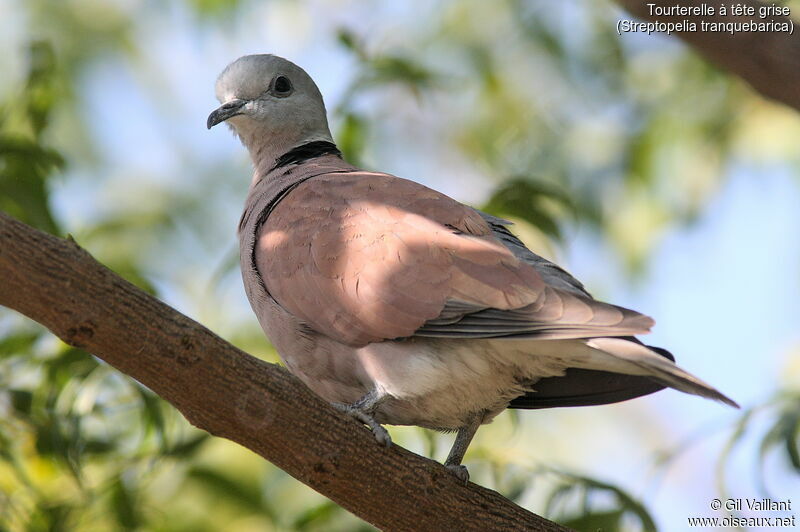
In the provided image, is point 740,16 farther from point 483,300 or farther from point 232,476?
point 232,476

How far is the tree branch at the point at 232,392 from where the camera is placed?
8.61 ft

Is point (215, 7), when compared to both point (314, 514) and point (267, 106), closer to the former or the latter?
point (267, 106)

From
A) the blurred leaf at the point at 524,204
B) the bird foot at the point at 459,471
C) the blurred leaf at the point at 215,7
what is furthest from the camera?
the blurred leaf at the point at 215,7

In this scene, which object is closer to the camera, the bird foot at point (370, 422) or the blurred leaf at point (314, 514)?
the bird foot at point (370, 422)

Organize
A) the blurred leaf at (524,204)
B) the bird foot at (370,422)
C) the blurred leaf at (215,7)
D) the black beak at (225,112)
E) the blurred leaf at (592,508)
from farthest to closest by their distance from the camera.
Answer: the blurred leaf at (215,7)
the black beak at (225,112)
the blurred leaf at (524,204)
the blurred leaf at (592,508)
the bird foot at (370,422)

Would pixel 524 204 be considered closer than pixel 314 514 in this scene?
No

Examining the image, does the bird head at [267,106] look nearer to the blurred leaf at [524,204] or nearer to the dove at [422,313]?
the dove at [422,313]

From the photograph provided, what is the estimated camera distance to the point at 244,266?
12.4 feet

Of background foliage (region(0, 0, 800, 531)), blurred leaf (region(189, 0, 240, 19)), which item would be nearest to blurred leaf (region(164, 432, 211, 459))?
background foliage (region(0, 0, 800, 531))

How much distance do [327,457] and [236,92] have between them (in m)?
2.17

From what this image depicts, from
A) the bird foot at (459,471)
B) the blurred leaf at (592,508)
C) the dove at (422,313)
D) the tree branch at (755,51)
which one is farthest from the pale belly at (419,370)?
the tree branch at (755,51)

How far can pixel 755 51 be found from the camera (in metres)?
3.95

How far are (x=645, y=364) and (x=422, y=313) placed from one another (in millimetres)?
733

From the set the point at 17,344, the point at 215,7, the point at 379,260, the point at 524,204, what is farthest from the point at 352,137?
the point at 215,7
